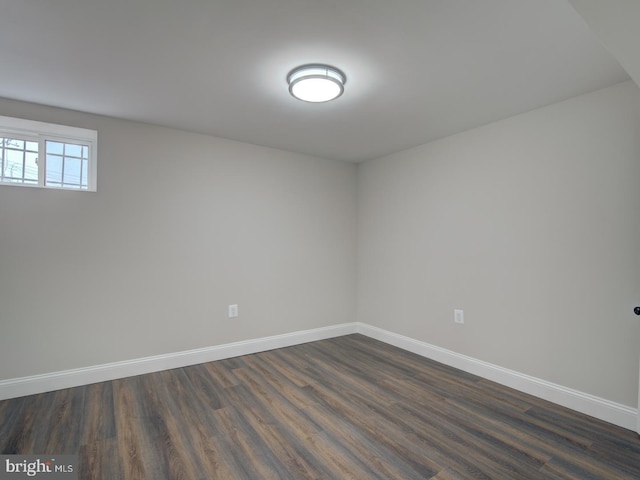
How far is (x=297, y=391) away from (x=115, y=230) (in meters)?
2.15

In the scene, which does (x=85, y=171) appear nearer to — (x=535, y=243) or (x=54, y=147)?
(x=54, y=147)

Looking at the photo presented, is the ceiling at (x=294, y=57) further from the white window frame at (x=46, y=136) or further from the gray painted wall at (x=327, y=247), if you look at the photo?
the gray painted wall at (x=327, y=247)

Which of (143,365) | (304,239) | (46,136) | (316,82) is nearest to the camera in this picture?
(316,82)

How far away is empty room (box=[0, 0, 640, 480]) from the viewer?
67.0 inches

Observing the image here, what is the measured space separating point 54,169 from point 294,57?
2.31 metres

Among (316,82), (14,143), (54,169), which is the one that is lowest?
(54,169)

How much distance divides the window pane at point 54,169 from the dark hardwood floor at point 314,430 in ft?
5.73

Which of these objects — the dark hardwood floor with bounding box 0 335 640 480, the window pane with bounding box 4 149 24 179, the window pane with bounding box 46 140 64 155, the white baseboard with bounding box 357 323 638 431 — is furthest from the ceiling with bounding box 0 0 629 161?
the dark hardwood floor with bounding box 0 335 640 480

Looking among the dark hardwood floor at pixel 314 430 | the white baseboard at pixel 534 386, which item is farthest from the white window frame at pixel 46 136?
the white baseboard at pixel 534 386

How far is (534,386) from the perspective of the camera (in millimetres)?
2551

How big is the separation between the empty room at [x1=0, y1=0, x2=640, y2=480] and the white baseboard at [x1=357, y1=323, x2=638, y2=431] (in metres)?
0.01

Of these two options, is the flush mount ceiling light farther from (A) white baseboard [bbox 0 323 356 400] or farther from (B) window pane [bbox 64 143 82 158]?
(A) white baseboard [bbox 0 323 356 400]

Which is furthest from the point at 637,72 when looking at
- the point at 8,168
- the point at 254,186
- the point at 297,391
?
the point at 8,168

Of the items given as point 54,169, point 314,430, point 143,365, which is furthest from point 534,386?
point 54,169
